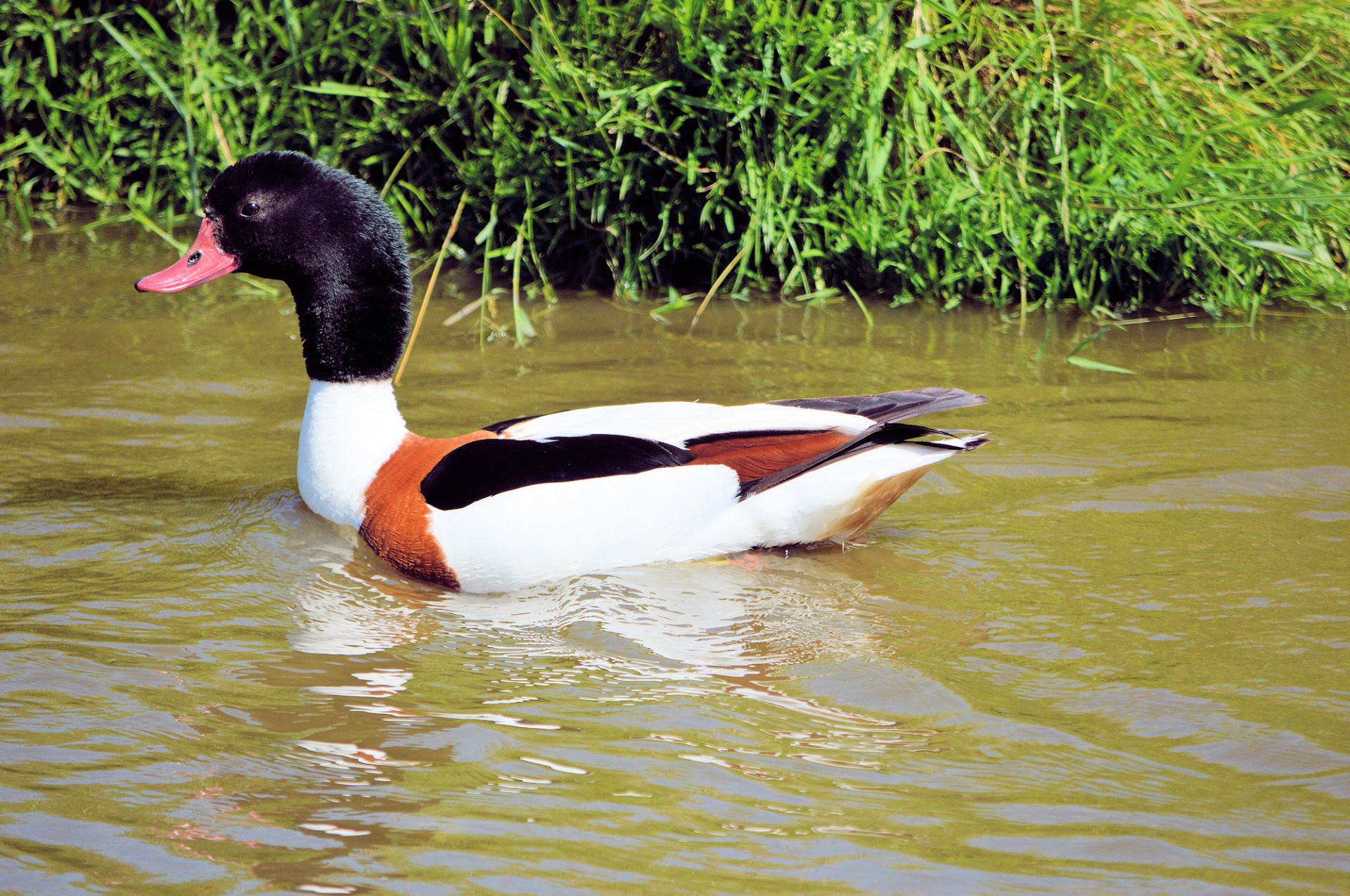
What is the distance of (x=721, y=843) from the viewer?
2.40 m

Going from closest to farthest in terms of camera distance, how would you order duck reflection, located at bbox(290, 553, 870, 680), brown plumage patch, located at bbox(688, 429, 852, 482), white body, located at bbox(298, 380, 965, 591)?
duck reflection, located at bbox(290, 553, 870, 680) < white body, located at bbox(298, 380, 965, 591) < brown plumage patch, located at bbox(688, 429, 852, 482)

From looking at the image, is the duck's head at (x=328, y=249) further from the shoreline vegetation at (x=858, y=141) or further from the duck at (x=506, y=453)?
the shoreline vegetation at (x=858, y=141)

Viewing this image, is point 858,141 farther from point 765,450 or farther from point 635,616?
point 635,616

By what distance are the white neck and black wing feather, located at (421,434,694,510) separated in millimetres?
253

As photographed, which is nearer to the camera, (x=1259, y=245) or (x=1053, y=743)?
(x=1053, y=743)

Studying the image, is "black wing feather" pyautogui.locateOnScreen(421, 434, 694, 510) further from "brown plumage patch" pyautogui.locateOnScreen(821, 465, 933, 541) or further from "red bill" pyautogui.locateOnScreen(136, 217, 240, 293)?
"red bill" pyautogui.locateOnScreen(136, 217, 240, 293)

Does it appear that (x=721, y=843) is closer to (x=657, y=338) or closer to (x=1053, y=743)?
(x=1053, y=743)

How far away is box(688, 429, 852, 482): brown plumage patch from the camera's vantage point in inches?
145

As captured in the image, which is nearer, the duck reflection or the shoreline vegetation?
the duck reflection

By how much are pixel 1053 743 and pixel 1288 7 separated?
4461mm

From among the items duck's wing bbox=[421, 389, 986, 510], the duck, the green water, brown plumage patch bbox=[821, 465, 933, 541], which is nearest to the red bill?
the duck

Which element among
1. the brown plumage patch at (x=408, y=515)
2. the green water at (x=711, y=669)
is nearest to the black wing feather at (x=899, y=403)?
the green water at (x=711, y=669)

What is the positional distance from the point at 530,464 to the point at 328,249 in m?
0.87

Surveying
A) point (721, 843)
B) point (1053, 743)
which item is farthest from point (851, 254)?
point (721, 843)
